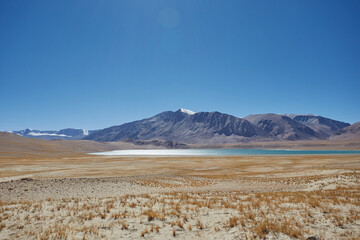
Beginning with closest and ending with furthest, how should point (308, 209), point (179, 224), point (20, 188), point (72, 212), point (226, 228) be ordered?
1. point (226, 228)
2. point (179, 224)
3. point (308, 209)
4. point (72, 212)
5. point (20, 188)

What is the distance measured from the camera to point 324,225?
9.44m

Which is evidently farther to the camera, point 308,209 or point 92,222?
point 308,209

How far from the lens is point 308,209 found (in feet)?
39.0

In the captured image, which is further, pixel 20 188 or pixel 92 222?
pixel 20 188

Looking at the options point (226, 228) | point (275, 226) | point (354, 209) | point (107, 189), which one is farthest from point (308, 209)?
point (107, 189)

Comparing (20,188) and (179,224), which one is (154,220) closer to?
(179,224)

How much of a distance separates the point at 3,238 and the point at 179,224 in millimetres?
7574

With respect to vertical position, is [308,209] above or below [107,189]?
above

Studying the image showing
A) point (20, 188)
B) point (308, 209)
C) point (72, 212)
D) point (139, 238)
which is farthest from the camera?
point (20, 188)

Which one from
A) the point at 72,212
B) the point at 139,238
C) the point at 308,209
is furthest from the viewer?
the point at 72,212

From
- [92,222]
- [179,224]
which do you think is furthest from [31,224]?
[179,224]

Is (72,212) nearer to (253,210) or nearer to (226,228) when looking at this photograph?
(226,228)

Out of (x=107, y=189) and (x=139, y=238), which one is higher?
(x=139, y=238)

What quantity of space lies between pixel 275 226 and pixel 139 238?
582 centimetres
